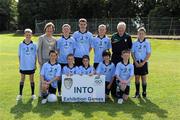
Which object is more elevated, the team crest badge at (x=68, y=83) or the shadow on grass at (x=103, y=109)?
the team crest badge at (x=68, y=83)

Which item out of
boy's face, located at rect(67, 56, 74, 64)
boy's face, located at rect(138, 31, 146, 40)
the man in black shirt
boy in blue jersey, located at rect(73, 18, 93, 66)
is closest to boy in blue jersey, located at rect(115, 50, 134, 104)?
the man in black shirt

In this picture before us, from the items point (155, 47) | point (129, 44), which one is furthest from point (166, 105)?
point (155, 47)

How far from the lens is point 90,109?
10297 mm

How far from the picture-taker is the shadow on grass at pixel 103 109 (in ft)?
32.3

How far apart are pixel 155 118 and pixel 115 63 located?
8.48 feet

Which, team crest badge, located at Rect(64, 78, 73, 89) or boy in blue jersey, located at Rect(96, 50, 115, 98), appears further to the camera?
boy in blue jersey, located at Rect(96, 50, 115, 98)

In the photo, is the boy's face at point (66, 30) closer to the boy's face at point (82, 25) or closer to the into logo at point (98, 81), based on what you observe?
the boy's face at point (82, 25)

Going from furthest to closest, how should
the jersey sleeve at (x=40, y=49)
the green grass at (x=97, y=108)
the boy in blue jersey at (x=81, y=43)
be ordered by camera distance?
1. the boy in blue jersey at (x=81, y=43)
2. the jersey sleeve at (x=40, y=49)
3. the green grass at (x=97, y=108)

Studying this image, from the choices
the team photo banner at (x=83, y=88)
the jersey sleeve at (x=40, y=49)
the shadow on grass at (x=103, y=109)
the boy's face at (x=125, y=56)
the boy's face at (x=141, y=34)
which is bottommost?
the shadow on grass at (x=103, y=109)

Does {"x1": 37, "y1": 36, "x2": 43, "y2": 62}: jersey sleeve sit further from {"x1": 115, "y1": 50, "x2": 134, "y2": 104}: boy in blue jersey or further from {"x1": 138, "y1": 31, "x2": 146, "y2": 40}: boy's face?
{"x1": 138, "y1": 31, "x2": 146, "y2": 40}: boy's face

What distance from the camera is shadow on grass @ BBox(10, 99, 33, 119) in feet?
32.1

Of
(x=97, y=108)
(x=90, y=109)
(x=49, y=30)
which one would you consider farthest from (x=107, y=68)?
(x=49, y=30)

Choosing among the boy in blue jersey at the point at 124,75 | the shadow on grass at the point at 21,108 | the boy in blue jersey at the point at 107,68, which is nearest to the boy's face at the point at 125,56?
the boy in blue jersey at the point at 124,75

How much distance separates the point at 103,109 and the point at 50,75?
1816 mm
